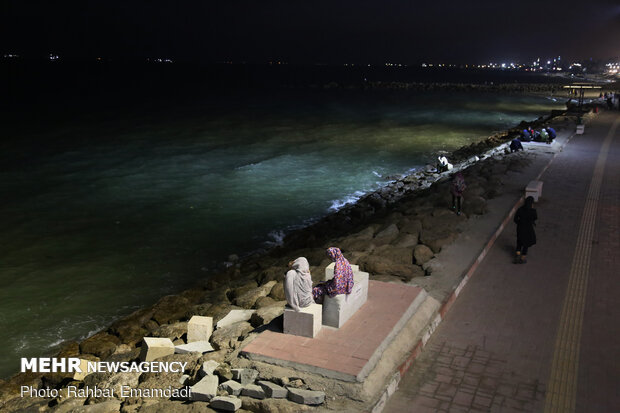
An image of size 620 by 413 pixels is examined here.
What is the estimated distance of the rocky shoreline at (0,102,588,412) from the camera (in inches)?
274

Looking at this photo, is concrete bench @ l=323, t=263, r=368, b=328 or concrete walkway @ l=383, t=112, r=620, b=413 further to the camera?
concrete bench @ l=323, t=263, r=368, b=328

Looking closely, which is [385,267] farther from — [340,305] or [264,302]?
[340,305]

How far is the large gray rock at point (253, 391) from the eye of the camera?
19.6 ft

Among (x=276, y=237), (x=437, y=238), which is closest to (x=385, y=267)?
(x=437, y=238)

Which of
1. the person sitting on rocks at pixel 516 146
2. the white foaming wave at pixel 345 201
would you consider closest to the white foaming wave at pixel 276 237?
the white foaming wave at pixel 345 201

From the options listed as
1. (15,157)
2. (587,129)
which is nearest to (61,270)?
(15,157)

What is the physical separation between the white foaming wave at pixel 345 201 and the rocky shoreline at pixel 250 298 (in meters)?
2.14

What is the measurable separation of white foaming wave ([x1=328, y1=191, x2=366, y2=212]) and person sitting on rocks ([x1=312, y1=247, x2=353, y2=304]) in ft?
42.3

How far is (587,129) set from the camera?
29.9 metres

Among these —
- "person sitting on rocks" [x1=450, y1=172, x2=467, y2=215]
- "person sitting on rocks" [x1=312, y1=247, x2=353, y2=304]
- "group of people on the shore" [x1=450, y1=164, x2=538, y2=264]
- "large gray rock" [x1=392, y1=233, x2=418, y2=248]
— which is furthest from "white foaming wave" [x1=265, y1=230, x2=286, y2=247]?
"person sitting on rocks" [x1=312, y1=247, x2=353, y2=304]

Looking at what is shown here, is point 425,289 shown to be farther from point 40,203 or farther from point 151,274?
point 40,203

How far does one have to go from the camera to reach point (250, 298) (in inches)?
394

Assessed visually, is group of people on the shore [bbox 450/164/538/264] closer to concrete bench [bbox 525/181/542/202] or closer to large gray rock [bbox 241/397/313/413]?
concrete bench [bbox 525/181/542/202]

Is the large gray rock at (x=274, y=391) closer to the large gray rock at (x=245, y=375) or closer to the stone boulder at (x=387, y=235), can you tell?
the large gray rock at (x=245, y=375)
